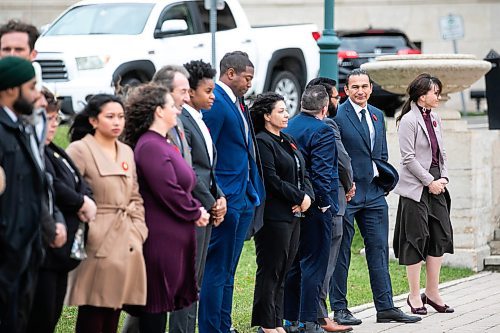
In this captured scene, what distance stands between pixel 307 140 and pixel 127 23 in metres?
10.2

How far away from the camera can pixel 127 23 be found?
64.5ft

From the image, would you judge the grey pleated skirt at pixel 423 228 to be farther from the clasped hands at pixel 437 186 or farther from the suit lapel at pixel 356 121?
the suit lapel at pixel 356 121

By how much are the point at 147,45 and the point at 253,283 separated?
751 cm

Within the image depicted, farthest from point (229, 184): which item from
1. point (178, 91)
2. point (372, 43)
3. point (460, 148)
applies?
point (372, 43)

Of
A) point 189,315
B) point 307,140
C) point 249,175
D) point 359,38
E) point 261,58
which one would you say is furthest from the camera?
point 359,38

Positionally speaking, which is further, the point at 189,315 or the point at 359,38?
the point at 359,38

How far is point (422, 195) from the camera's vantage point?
11172 millimetres

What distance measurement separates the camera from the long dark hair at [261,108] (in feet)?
31.3

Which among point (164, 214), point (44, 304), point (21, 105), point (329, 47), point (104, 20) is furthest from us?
point (104, 20)

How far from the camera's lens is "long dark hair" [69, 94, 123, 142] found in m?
7.58

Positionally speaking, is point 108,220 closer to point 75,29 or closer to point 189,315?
point 189,315

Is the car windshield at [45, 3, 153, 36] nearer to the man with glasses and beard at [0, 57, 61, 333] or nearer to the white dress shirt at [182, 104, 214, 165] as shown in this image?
the white dress shirt at [182, 104, 214, 165]

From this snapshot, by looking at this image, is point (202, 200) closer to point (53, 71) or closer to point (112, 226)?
point (112, 226)

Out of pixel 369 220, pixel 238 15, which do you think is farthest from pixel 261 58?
pixel 369 220
